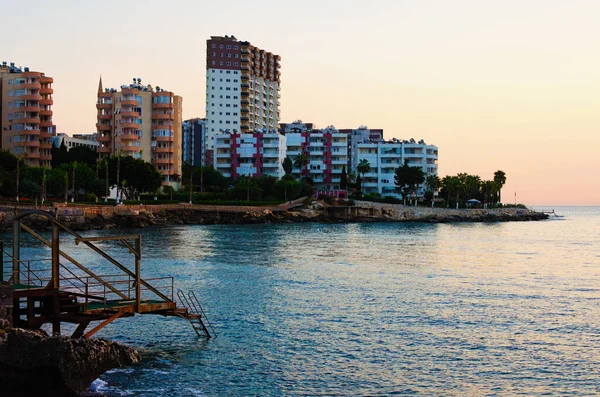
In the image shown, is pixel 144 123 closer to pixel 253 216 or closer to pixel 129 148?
pixel 129 148

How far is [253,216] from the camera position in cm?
15650

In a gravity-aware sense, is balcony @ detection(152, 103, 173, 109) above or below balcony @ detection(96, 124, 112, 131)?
above

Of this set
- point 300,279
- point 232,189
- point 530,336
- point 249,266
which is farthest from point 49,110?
point 530,336

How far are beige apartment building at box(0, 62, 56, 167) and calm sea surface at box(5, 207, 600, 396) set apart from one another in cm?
10389

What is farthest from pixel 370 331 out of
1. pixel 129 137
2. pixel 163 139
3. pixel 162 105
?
pixel 162 105

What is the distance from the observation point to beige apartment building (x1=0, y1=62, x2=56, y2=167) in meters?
165

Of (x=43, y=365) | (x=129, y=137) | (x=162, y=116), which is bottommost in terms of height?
(x=43, y=365)

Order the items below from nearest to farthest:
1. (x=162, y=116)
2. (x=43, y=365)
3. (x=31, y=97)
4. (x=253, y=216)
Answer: (x=43, y=365) < (x=253, y=216) < (x=31, y=97) < (x=162, y=116)

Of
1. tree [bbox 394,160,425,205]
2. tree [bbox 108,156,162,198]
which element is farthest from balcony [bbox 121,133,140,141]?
tree [bbox 394,160,425,205]

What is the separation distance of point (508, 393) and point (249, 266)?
43.6 metres

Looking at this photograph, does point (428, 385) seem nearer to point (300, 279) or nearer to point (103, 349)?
point (103, 349)

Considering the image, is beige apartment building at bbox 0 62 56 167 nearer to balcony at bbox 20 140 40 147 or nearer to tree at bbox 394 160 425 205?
balcony at bbox 20 140 40 147

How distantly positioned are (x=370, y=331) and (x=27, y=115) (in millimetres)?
147417

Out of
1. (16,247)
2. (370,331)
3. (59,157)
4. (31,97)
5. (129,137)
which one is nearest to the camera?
(16,247)
